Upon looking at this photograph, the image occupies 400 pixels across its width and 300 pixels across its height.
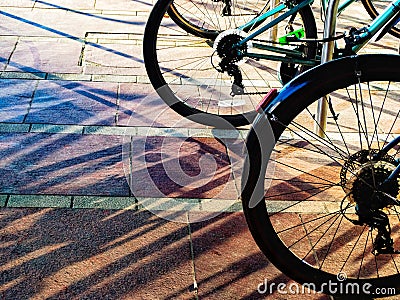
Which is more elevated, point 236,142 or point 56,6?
point 56,6

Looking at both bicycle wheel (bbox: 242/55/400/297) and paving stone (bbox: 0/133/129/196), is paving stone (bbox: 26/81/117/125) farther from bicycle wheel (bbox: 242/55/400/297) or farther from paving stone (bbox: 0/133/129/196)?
bicycle wheel (bbox: 242/55/400/297)

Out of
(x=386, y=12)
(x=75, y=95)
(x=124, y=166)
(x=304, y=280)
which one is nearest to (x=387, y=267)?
(x=304, y=280)

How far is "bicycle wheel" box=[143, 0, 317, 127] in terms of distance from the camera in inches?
176

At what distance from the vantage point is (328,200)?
12.9 ft

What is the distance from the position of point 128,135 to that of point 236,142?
2.38ft

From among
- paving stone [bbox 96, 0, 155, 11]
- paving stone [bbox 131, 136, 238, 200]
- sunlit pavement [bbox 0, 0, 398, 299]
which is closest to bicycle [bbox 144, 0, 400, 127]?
sunlit pavement [bbox 0, 0, 398, 299]

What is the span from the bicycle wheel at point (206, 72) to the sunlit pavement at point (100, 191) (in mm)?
193

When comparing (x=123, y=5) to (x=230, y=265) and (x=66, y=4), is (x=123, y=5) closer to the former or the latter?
(x=66, y=4)

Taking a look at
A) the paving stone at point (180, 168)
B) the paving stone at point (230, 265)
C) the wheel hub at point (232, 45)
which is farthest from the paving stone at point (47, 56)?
the paving stone at point (230, 265)

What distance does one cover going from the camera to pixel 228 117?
15.3ft

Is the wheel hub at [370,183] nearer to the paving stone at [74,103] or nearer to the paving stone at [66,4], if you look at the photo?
the paving stone at [74,103]

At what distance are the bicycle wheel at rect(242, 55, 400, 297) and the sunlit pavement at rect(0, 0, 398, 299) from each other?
0.23 metres

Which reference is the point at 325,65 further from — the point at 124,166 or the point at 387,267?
the point at 124,166

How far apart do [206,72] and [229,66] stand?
1.09m
